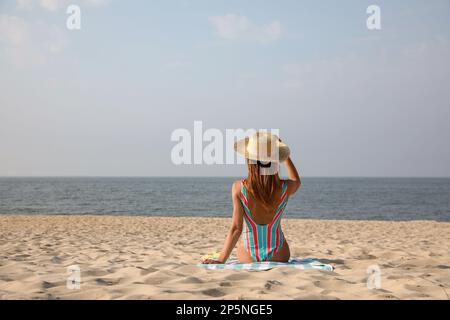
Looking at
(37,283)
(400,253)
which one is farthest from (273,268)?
(400,253)

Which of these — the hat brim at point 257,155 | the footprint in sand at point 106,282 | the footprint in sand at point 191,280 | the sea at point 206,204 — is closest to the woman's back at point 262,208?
the hat brim at point 257,155

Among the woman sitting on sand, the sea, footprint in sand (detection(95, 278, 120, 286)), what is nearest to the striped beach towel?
the woman sitting on sand

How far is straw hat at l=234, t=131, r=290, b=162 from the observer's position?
3.59 metres

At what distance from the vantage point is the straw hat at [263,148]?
11.8 feet

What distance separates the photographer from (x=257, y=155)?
358 centimetres

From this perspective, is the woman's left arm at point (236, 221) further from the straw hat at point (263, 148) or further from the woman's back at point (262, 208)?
the straw hat at point (263, 148)

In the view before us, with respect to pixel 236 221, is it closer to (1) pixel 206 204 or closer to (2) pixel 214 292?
(2) pixel 214 292

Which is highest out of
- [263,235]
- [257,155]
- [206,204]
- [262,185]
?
[257,155]

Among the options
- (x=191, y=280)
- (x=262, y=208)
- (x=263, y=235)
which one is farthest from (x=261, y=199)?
(x=191, y=280)

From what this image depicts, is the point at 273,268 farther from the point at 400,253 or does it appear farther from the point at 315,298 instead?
the point at 400,253

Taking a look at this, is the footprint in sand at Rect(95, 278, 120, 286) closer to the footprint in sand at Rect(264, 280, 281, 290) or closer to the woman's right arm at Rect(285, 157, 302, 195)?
→ the footprint in sand at Rect(264, 280, 281, 290)

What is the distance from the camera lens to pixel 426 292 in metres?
3.12

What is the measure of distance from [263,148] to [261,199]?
50 centimetres

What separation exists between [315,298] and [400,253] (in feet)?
12.2
